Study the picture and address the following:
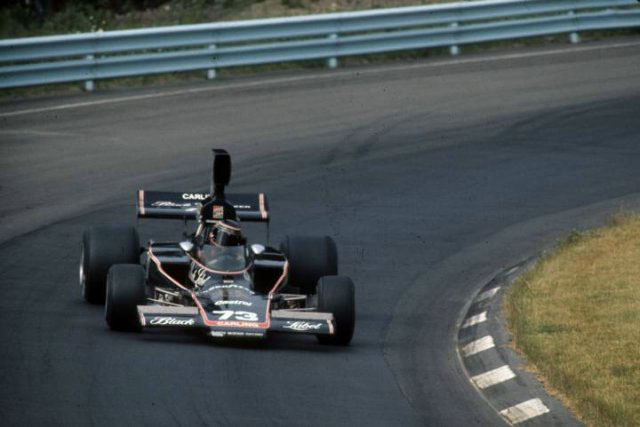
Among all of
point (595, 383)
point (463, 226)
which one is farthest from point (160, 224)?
point (595, 383)

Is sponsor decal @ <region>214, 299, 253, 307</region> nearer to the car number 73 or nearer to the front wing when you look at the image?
the car number 73

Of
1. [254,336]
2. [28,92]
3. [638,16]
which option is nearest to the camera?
[254,336]

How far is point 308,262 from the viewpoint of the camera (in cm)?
1582

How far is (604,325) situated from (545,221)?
20.3 feet

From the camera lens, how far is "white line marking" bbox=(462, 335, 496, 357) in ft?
46.9

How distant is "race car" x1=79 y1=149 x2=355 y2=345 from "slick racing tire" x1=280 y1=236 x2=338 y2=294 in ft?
0.03

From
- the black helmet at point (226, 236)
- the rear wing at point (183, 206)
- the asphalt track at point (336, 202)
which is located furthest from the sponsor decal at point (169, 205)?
the asphalt track at point (336, 202)

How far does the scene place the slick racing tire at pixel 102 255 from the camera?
50.1 ft

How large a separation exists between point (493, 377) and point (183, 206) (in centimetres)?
417

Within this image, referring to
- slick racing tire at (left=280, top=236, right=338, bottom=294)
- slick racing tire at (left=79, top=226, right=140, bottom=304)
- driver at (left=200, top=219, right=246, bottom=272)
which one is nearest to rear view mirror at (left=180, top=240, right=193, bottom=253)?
driver at (left=200, top=219, right=246, bottom=272)

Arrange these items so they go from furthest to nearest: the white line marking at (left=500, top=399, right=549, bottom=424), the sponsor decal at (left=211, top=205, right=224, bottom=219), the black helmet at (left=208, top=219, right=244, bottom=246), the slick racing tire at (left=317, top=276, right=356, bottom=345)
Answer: the sponsor decal at (left=211, top=205, right=224, bottom=219) → the black helmet at (left=208, top=219, right=244, bottom=246) → the slick racing tire at (left=317, top=276, right=356, bottom=345) → the white line marking at (left=500, top=399, right=549, bottom=424)

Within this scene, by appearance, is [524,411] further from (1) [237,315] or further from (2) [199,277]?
(2) [199,277]

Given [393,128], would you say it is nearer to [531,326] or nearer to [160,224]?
[160,224]

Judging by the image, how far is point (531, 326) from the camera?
581 inches
